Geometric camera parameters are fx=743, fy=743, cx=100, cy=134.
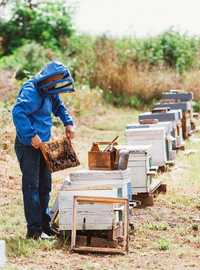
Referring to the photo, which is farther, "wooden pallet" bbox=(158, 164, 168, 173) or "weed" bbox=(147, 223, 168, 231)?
"wooden pallet" bbox=(158, 164, 168, 173)

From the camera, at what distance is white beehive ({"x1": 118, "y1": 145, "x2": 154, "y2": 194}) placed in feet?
28.3

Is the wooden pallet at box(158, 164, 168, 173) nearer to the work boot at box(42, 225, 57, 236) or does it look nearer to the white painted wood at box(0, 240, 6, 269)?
the work boot at box(42, 225, 57, 236)

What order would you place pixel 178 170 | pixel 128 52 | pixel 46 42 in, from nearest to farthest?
pixel 178 170, pixel 128 52, pixel 46 42

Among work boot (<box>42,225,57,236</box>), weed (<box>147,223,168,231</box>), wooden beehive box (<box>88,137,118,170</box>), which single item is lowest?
weed (<box>147,223,168,231</box>)

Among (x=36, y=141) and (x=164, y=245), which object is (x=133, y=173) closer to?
(x=164, y=245)

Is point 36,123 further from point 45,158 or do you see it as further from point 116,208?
point 116,208

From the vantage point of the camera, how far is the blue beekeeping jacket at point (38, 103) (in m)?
6.71

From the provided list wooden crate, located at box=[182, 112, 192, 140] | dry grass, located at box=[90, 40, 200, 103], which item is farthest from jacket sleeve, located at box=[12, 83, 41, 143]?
dry grass, located at box=[90, 40, 200, 103]

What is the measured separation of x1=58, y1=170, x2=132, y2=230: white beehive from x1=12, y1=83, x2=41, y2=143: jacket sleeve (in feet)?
2.10

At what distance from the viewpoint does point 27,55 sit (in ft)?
71.0

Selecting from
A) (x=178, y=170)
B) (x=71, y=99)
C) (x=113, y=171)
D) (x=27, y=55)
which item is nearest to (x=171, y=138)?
(x=178, y=170)

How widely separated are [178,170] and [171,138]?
2.31 feet

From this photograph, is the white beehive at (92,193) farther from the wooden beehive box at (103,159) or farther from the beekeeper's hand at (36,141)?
the beekeeper's hand at (36,141)

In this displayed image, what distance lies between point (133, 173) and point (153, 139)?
5.97ft
